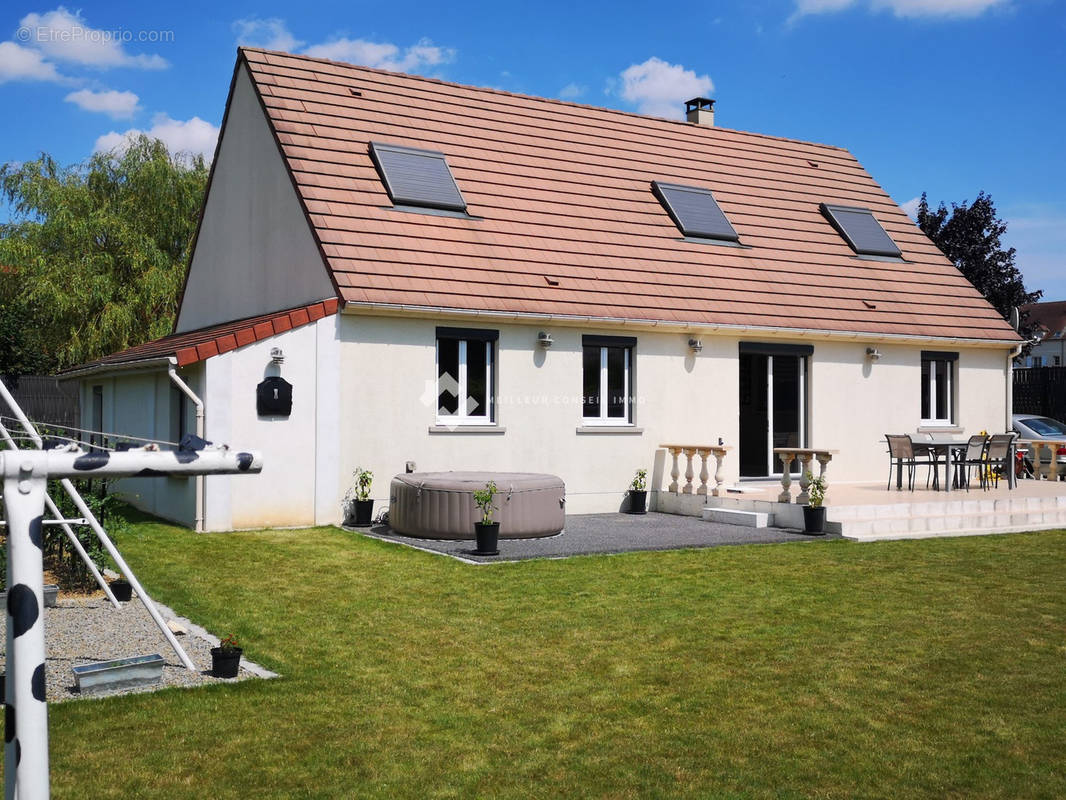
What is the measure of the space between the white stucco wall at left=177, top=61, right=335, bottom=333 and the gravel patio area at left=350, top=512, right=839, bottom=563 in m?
4.58

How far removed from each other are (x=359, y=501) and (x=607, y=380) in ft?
15.8

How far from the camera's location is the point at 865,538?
1396 centimetres

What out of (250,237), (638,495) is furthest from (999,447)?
(250,237)

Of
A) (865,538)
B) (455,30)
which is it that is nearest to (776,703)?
(865,538)

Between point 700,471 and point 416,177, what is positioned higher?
point 416,177

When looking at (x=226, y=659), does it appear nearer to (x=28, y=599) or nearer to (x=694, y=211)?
(x=28, y=599)

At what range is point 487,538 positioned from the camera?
1190cm

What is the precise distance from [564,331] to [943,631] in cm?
914

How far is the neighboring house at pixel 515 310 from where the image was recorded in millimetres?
14508

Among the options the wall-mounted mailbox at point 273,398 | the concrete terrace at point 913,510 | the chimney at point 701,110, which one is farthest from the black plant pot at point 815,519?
the chimney at point 701,110

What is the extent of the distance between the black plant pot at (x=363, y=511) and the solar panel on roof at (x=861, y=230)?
12802 millimetres

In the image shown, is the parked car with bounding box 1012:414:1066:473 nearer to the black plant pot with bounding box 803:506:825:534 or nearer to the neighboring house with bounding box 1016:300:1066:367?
the black plant pot with bounding box 803:506:825:534

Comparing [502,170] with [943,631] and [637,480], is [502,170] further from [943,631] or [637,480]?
[943,631]

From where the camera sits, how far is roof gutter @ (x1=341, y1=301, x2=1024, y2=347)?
14648 mm
